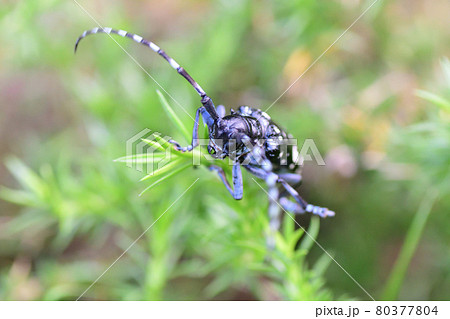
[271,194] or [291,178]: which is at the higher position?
[291,178]

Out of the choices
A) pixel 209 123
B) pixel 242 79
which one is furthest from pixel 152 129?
pixel 209 123

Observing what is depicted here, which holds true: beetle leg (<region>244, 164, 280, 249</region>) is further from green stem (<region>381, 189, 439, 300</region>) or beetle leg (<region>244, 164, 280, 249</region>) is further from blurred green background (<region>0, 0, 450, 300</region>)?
green stem (<region>381, 189, 439, 300</region>)

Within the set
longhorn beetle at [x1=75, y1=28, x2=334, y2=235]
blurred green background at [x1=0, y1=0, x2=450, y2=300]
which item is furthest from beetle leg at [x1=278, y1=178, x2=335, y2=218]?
blurred green background at [x1=0, y1=0, x2=450, y2=300]

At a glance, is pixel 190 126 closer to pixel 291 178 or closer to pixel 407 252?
pixel 291 178

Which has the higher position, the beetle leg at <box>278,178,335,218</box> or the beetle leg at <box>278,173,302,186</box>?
the beetle leg at <box>278,173,302,186</box>

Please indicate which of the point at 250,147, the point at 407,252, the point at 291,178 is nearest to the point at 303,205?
the point at 291,178

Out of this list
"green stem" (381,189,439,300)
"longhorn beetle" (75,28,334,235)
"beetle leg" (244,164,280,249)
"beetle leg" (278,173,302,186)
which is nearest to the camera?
"longhorn beetle" (75,28,334,235)
